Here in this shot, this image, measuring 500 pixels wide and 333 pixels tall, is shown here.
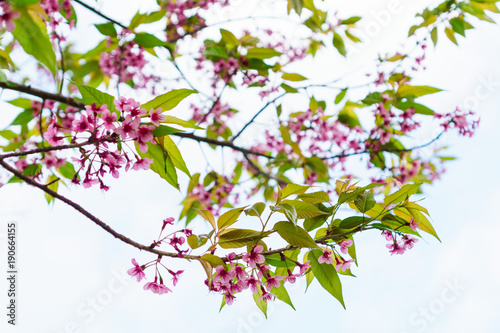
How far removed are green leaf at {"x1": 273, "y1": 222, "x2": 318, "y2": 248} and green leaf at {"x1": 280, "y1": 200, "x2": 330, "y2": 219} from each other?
0.07m

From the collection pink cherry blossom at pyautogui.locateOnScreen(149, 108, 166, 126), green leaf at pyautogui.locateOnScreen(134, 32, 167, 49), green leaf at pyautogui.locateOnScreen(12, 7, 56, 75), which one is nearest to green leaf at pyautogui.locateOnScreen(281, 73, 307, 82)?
green leaf at pyautogui.locateOnScreen(134, 32, 167, 49)

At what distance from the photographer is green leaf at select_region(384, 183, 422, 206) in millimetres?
1053

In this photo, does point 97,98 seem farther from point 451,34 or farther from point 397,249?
point 451,34

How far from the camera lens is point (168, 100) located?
3.32ft

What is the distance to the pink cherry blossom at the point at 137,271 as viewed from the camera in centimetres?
111

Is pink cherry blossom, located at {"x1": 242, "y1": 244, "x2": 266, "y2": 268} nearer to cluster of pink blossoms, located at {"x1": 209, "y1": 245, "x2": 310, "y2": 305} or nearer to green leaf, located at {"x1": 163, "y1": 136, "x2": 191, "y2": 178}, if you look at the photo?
cluster of pink blossoms, located at {"x1": 209, "y1": 245, "x2": 310, "y2": 305}

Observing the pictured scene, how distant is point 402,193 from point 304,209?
0.96 ft

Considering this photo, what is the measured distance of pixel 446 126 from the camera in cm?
277

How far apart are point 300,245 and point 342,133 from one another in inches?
100

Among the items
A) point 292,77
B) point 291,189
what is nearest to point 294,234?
point 291,189

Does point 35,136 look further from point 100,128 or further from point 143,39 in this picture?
point 100,128

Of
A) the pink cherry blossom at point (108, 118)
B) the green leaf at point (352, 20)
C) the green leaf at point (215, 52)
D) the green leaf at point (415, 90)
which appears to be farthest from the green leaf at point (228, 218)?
the green leaf at point (352, 20)

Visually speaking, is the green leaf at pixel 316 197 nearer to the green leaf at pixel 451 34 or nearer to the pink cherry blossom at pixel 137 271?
the pink cherry blossom at pixel 137 271

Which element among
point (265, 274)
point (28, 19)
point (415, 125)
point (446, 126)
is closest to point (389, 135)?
point (415, 125)
